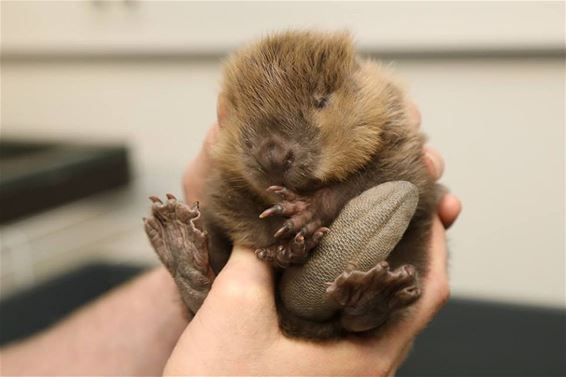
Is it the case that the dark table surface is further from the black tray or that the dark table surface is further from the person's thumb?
the person's thumb

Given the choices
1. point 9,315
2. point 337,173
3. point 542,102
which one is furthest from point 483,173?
point 9,315

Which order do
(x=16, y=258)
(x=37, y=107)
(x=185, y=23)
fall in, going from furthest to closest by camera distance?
(x=37, y=107) < (x=16, y=258) < (x=185, y=23)

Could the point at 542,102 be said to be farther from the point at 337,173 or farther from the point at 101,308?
the point at 101,308

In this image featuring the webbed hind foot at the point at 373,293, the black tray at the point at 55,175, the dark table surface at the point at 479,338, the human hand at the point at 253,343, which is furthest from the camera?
the black tray at the point at 55,175

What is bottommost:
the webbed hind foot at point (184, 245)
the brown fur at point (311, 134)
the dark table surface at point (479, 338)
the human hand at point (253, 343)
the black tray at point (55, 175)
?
the dark table surface at point (479, 338)

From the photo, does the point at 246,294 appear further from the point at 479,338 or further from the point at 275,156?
the point at 479,338

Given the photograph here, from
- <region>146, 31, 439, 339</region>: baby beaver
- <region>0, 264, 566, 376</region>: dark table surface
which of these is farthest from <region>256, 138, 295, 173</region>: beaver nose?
<region>0, 264, 566, 376</region>: dark table surface

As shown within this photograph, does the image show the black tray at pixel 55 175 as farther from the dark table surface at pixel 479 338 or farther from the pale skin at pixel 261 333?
the pale skin at pixel 261 333

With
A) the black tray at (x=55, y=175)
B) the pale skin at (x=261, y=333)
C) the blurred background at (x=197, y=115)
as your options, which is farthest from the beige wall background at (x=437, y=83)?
the pale skin at (x=261, y=333)
